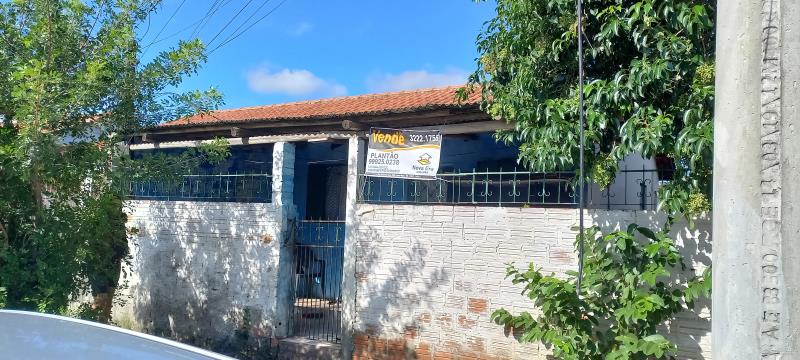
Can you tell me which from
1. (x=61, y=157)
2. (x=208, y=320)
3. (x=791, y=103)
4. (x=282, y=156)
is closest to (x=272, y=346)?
(x=208, y=320)

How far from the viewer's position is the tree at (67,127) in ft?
18.2

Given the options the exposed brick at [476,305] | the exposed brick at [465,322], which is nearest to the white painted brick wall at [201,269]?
the exposed brick at [465,322]

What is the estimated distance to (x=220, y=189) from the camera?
8266 mm

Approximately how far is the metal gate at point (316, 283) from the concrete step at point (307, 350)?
A: 178mm

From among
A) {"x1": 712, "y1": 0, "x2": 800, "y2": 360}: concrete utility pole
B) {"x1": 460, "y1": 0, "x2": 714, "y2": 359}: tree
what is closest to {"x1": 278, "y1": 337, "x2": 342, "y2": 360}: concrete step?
{"x1": 460, "y1": 0, "x2": 714, "y2": 359}: tree

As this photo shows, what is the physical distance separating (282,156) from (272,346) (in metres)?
2.22

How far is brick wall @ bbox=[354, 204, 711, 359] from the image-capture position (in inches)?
229

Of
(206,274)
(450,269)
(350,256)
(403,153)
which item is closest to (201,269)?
(206,274)

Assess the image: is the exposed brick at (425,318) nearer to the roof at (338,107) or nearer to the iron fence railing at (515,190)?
the iron fence railing at (515,190)

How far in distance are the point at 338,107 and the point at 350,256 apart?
10.6 feet

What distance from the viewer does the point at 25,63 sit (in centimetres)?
571

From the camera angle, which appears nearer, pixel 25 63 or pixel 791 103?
pixel 791 103

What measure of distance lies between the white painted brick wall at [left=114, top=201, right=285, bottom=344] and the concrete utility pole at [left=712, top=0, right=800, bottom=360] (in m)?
5.13

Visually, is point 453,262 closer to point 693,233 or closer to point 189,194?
point 693,233
